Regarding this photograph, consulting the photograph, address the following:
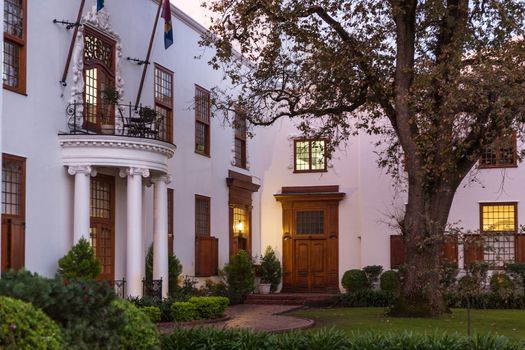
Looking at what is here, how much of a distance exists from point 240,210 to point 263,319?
932cm

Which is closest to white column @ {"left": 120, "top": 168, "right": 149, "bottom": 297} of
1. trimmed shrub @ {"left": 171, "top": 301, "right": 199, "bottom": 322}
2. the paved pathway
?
trimmed shrub @ {"left": 171, "top": 301, "right": 199, "bottom": 322}

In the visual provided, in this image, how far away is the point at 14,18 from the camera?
17.8 m

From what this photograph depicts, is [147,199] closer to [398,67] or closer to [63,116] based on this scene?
[63,116]

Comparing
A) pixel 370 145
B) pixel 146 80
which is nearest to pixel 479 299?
pixel 370 145

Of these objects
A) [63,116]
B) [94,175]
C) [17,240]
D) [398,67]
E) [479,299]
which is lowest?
[479,299]

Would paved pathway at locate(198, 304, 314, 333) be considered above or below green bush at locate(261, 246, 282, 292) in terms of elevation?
below

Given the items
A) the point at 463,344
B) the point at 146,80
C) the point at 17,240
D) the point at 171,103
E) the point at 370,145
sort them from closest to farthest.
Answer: the point at 463,344, the point at 17,240, the point at 146,80, the point at 171,103, the point at 370,145

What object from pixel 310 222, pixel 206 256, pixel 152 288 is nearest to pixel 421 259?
pixel 152 288

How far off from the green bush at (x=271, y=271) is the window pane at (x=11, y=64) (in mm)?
15783

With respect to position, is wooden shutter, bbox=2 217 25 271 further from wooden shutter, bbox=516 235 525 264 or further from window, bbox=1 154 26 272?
wooden shutter, bbox=516 235 525 264

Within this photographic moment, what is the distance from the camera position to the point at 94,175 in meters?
19.5

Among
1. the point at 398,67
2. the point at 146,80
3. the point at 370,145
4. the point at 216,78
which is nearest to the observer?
the point at 398,67

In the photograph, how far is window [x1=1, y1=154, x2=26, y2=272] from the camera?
17.3 meters

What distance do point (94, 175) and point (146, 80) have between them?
455 cm
